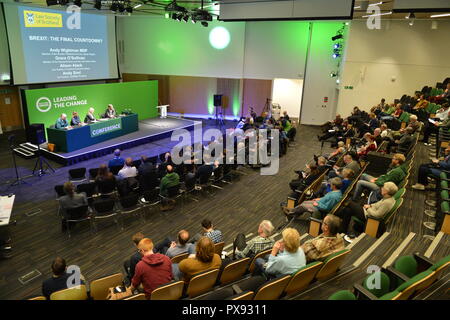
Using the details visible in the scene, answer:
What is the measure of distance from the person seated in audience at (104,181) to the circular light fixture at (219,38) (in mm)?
10739

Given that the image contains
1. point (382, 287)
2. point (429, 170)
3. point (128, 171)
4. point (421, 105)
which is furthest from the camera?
point (421, 105)

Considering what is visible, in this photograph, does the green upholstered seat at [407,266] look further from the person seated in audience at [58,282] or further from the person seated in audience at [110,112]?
the person seated in audience at [110,112]

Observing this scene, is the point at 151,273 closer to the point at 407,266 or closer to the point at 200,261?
the point at 200,261

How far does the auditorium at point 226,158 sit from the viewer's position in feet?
11.9

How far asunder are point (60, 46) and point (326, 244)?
37.7 feet

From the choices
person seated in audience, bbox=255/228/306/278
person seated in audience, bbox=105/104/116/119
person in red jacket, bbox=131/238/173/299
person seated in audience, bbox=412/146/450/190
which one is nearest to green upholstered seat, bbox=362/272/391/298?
person seated in audience, bbox=255/228/306/278

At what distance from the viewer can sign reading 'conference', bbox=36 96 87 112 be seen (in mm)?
10516

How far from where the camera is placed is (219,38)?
15.7 m

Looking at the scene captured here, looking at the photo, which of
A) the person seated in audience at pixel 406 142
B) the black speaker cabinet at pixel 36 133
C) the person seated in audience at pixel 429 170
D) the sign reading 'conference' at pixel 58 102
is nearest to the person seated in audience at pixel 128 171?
the black speaker cabinet at pixel 36 133

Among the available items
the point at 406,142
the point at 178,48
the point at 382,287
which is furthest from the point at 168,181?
the point at 178,48

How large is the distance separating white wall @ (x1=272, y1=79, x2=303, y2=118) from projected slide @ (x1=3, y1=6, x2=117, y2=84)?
8.39 meters

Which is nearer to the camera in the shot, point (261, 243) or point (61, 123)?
point (261, 243)

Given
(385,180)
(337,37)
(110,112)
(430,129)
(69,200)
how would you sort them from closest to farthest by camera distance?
(69,200), (385,180), (430,129), (110,112), (337,37)

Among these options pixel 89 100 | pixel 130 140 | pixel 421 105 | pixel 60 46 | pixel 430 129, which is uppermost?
pixel 60 46
